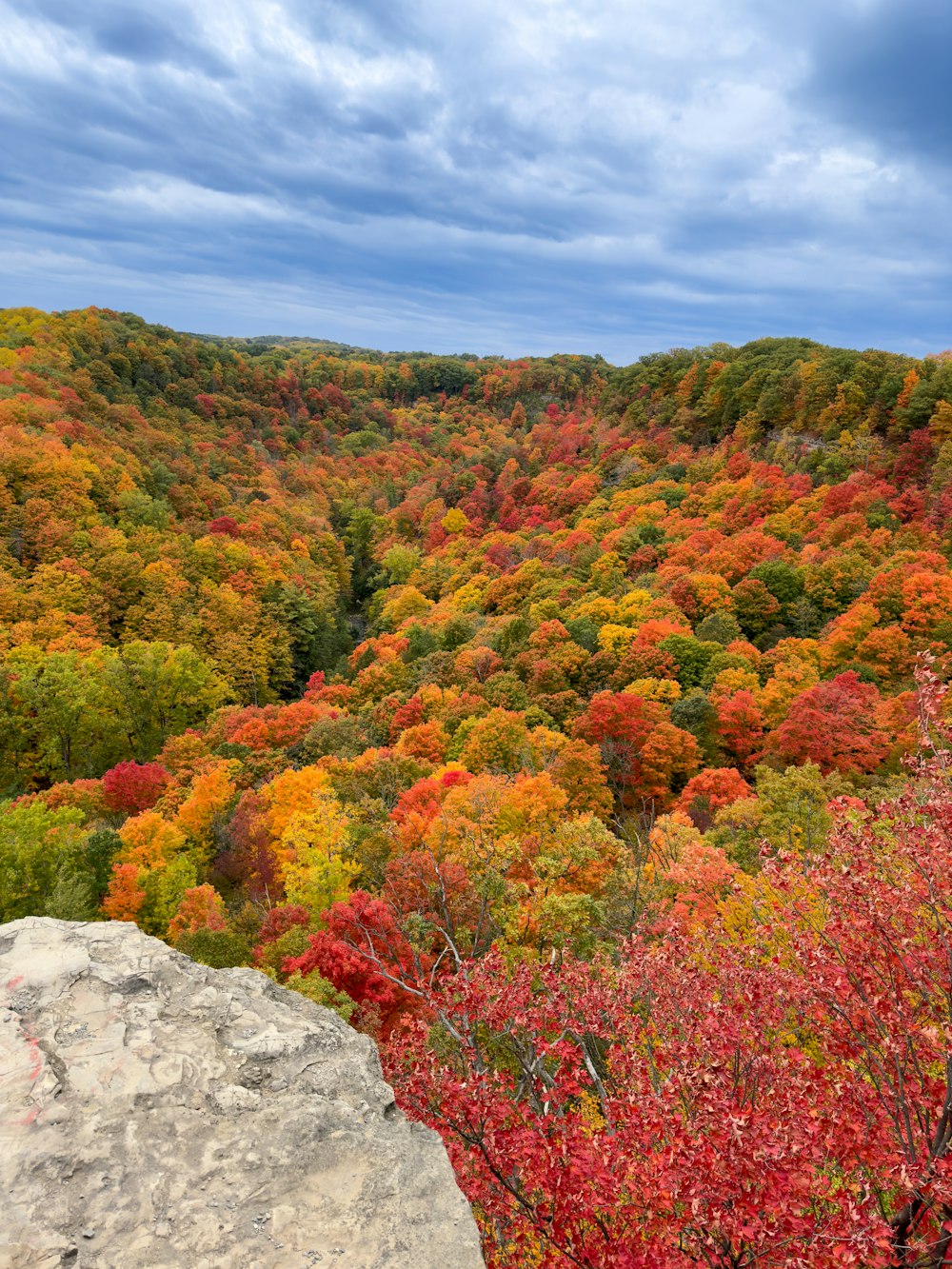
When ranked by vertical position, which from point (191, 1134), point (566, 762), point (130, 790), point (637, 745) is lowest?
point (130, 790)

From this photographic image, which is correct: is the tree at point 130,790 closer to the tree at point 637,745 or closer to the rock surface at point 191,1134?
the tree at point 637,745

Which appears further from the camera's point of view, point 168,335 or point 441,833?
point 168,335

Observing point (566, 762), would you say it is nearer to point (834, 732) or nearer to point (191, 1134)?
point (834, 732)

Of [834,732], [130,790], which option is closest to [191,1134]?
[834,732]

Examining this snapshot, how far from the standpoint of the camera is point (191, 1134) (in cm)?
631

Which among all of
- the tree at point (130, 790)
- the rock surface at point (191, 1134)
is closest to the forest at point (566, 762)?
the tree at point (130, 790)

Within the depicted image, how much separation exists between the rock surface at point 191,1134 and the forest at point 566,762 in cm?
170

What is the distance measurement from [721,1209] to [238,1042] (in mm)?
5060

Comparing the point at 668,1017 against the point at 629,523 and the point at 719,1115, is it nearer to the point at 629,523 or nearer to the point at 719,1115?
the point at 719,1115

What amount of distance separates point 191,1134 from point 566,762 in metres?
29.4

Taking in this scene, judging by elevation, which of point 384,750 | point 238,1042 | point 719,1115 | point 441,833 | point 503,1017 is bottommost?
point 384,750

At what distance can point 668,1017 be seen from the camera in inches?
389

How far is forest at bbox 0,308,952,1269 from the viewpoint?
7199 mm

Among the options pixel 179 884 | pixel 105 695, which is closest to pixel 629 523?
pixel 105 695
